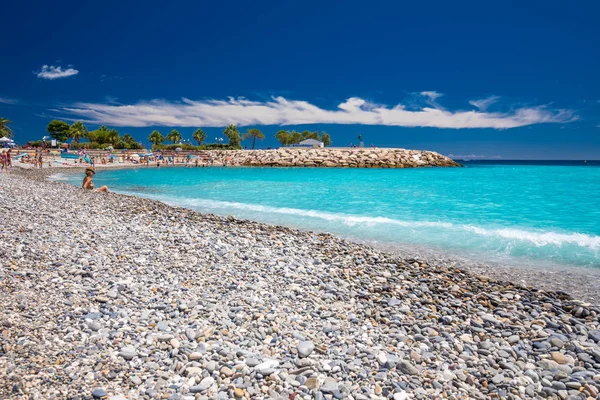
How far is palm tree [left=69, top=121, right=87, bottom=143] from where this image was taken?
113500 mm

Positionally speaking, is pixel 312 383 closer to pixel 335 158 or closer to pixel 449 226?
pixel 449 226

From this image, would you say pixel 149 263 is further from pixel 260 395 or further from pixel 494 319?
pixel 494 319

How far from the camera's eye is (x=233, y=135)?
420ft

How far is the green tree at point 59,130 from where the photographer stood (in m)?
115

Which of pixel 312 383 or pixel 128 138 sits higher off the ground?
pixel 128 138

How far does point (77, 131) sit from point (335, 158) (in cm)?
8659

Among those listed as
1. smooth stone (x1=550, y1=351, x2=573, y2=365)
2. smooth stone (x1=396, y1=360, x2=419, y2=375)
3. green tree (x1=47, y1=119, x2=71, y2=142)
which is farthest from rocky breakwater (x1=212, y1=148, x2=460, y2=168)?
smooth stone (x1=396, y1=360, x2=419, y2=375)

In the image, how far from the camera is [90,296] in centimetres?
466

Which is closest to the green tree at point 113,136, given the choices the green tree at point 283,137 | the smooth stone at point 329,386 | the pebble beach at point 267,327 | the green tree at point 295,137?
the green tree at point 283,137

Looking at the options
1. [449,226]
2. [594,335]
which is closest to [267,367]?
[594,335]

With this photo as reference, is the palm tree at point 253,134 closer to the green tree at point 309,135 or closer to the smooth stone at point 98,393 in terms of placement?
the green tree at point 309,135

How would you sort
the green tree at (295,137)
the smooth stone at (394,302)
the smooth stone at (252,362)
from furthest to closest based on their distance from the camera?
the green tree at (295,137) → the smooth stone at (394,302) → the smooth stone at (252,362)

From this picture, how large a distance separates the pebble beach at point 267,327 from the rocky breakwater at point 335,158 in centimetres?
7723

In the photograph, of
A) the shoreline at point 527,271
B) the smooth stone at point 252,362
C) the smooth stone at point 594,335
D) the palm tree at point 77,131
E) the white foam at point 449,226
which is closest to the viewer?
the smooth stone at point 252,362
